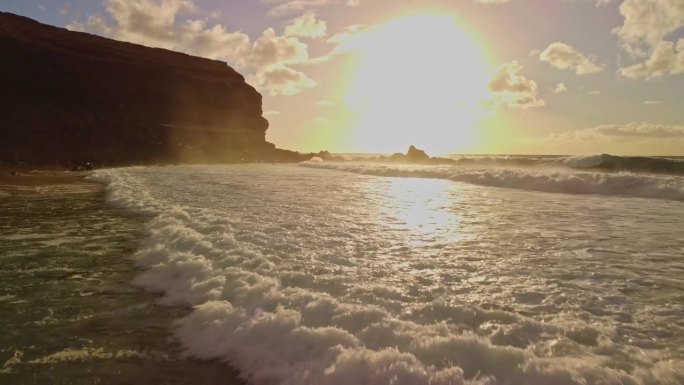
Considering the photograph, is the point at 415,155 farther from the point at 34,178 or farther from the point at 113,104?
the point at 34,178

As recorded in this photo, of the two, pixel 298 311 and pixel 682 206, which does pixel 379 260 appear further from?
pixel 682 206

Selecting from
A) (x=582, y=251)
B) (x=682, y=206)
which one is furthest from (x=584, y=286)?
(x=682, y=206)

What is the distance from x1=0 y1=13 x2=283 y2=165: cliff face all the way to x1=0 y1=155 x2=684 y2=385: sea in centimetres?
4578

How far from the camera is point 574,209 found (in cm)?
1329

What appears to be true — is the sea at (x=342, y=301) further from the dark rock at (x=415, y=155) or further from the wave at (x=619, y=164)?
the dark rock at (x=415, y=155)

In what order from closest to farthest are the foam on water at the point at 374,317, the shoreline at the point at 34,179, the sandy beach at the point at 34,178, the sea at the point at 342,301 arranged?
the foam on water at the point at 374,317 → the sea at the point at 342,301 → the shoreline at the point at 34,179 → the sandy beach at the point at 34,178

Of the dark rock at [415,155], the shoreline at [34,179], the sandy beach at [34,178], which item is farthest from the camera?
the dark rock at [415,155]

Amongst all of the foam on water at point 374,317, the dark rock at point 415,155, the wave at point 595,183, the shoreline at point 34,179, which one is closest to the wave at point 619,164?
the wave at point 595,183

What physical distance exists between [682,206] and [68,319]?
16.5m

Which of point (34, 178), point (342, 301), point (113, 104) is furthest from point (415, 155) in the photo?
point (342, 301)

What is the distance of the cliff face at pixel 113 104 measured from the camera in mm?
52281

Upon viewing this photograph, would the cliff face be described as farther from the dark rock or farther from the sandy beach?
the dark rock

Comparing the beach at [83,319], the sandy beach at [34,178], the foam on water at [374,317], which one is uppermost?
Result: the foam on water at [374,317]

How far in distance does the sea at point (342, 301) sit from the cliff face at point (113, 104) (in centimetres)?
4578
